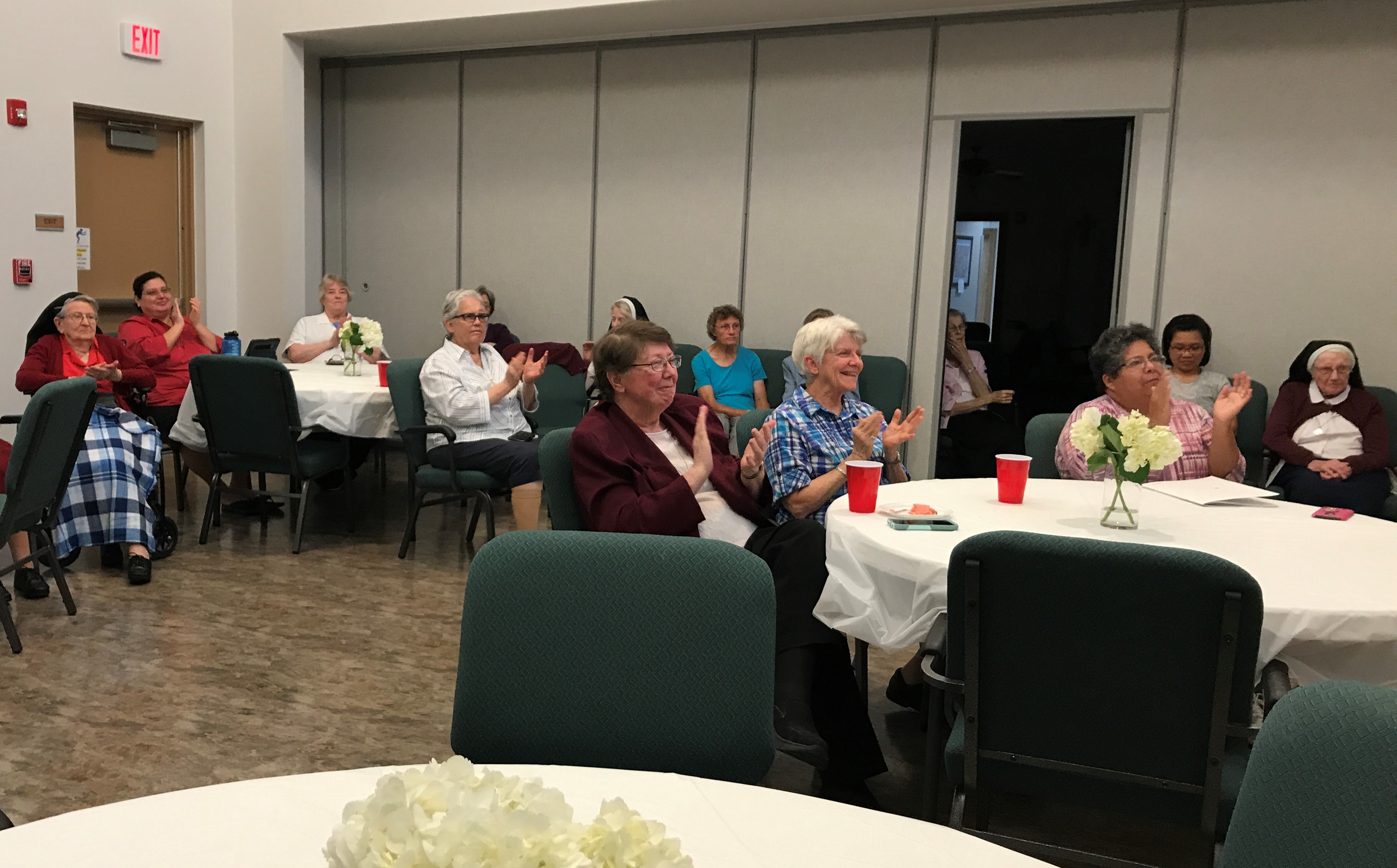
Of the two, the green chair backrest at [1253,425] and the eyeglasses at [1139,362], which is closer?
the eyeglasses at [1139,362]

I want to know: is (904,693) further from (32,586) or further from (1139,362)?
(32,586)

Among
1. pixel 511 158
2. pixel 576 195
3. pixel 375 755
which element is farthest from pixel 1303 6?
pixel 375 755

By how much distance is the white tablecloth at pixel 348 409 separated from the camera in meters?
5.80

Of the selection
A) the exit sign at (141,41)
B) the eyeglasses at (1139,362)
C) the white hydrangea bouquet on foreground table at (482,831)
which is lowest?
the white hydrangea bouquet on foreground table at (482,831)

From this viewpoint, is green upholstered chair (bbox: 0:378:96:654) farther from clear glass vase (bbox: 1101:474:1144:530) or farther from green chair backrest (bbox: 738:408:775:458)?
clear glass vase (bbox: 1101:474:1144:530)

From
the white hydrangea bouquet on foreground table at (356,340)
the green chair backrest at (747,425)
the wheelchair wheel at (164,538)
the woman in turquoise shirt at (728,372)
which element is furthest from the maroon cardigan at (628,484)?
the woman in turquoise shirt at (728,372)

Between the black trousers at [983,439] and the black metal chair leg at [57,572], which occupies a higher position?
the black trousers at [983,439]

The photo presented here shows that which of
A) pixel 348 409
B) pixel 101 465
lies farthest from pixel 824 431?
pixel 101 465

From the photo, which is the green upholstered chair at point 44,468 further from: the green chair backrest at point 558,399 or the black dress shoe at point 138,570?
the green chair backrest at point 558,399

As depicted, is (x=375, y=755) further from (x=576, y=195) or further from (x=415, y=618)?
(x=576, y=195)

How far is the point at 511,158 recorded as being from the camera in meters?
8.81

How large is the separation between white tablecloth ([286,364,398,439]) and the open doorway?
3735mm

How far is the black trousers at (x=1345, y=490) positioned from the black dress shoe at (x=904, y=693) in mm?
2663

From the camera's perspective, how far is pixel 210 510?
234 inches
